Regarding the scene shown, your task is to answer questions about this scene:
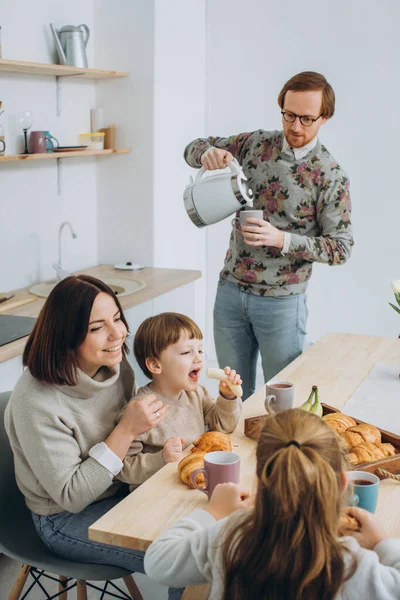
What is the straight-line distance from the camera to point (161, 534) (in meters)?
1.28

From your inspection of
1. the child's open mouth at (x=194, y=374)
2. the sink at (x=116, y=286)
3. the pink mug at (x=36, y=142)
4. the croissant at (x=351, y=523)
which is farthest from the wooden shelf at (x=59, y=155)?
the croissant at (x=351, y=523)

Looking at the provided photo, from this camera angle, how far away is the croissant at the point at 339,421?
1711mm

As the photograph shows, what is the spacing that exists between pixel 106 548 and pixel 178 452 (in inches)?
10.1

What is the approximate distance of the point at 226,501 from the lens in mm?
1329

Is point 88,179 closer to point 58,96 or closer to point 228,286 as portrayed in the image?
point 58,96

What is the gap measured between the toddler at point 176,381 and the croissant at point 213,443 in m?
0.13

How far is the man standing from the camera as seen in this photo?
239 centimetres

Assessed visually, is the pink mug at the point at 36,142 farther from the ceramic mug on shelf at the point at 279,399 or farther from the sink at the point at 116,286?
the ceramic mug on shelf at the point at 279,399

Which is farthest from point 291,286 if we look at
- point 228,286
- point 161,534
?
point 161,534

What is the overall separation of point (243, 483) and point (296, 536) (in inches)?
19.7

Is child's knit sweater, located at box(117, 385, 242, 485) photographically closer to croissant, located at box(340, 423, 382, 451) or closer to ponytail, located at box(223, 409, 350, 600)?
croissant, located at box(340, 423, 382, 451)

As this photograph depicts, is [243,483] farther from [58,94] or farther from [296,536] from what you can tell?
[58,94]

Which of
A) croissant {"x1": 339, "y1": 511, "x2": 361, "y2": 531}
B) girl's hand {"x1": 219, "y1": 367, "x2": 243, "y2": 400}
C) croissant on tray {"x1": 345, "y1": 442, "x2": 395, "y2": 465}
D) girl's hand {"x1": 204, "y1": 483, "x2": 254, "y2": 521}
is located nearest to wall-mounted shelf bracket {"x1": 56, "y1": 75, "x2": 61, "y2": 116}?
girl's hand {"x1": 219, "y1": 367, "x2": 243, "y2": 400}

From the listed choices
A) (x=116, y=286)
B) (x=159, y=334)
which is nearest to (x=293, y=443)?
(x=159, y=334)
